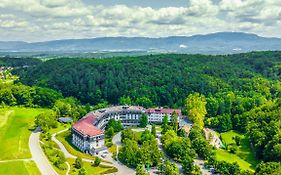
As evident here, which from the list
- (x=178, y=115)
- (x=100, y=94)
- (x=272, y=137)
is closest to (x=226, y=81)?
(x=178, y=115)

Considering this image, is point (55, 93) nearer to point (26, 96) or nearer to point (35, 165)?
point (26, 96)

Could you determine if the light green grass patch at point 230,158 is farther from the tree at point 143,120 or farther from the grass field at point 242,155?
the tree at point 143,120

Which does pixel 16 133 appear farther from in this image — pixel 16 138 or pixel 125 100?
pixel 125 100

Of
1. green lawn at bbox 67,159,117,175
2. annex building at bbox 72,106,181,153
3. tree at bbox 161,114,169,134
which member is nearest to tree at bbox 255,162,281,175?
green lawn at bbox 67,159,117,175

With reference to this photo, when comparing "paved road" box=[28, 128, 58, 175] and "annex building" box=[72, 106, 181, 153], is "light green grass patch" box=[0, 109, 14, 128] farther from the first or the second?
"annex building" box=[72, 106, 181, 153]

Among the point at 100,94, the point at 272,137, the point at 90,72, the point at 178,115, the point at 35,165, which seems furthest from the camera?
the point at 90,72

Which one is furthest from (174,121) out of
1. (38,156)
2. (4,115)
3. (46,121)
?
(4,115)

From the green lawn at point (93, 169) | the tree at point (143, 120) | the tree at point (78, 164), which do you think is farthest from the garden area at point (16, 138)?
the tree at point (143, 120)
